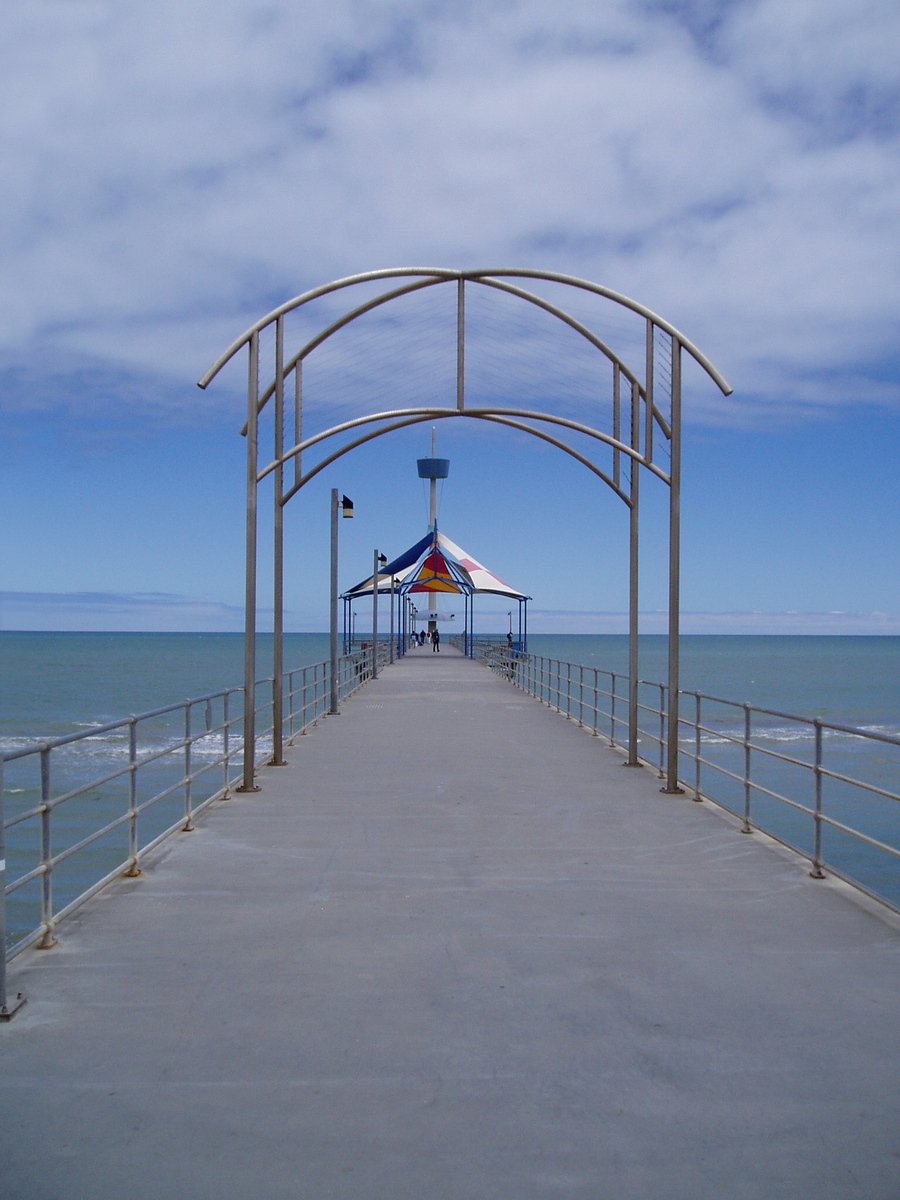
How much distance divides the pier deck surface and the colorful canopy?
35094 millimetres

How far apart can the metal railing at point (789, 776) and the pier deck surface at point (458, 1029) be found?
0.91 meters

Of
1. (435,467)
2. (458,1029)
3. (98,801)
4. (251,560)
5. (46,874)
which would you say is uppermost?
(435,467)

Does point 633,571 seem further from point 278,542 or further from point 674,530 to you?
point 278,542

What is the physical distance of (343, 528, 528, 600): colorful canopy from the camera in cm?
4397

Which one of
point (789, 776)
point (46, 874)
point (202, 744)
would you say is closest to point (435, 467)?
point (202, 744)

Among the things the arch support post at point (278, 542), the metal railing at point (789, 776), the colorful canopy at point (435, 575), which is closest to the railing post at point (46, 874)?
the metal railing at point (789, 776)

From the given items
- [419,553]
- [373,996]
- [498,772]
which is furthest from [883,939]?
[419,553]

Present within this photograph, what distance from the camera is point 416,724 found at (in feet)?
61.7

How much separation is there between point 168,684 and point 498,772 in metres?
61.8

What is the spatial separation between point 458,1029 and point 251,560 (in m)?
7.41

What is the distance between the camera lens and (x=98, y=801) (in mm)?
22219

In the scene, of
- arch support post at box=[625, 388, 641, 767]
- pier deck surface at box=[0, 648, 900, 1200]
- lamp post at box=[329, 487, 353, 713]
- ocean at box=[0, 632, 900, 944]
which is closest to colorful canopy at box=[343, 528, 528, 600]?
ocean at box=[0, 632, 900, 944]

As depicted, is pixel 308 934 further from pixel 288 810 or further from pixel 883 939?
pixel 288 810

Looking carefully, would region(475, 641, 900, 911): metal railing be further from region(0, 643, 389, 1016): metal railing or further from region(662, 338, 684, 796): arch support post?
region(0, 643, 389, 1016): metal railing
